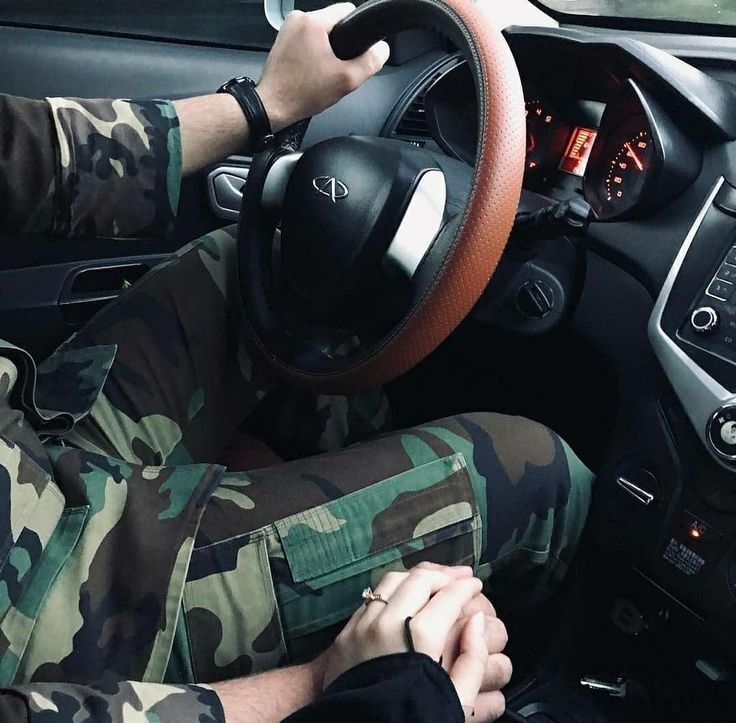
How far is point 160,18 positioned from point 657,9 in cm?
80

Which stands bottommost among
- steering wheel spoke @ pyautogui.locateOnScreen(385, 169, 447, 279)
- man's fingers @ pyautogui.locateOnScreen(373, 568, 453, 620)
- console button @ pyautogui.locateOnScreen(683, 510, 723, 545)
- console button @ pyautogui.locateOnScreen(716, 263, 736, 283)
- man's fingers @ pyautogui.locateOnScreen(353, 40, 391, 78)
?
man's fingers @ pyautogui.locateOnScreen(373, 568, 453, 620)

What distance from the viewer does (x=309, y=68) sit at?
0.94 m

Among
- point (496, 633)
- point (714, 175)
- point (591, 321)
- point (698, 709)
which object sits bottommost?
point (698, 709)

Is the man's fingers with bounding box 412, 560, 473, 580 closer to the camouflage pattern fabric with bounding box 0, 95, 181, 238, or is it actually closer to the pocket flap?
the pocket flap

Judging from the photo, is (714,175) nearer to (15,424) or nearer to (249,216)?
(249,216)

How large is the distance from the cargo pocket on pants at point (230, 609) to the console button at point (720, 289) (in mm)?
521

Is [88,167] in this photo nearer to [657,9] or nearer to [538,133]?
[538,133]

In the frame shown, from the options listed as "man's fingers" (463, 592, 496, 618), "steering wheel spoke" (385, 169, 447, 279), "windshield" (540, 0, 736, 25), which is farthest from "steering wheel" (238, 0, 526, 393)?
"windshield" (540, 0, 736, 25)

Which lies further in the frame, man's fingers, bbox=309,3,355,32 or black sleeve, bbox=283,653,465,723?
man's fingers, bbox=309,3,355,32

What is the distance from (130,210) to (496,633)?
56 cm

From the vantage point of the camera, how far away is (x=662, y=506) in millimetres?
938

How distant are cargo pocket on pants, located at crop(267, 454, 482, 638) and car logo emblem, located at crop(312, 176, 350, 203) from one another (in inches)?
12.0

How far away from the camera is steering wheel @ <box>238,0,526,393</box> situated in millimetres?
820

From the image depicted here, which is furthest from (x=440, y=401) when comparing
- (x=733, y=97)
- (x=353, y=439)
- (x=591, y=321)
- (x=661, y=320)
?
(x=733, y=97)
